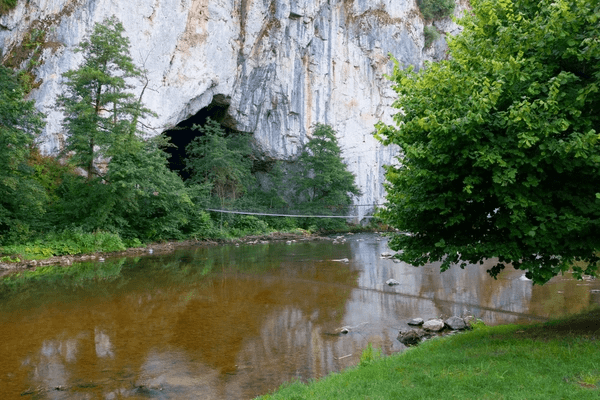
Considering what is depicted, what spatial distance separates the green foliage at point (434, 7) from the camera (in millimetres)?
33812

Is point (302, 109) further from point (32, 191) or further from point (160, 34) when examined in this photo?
point (32, 191)

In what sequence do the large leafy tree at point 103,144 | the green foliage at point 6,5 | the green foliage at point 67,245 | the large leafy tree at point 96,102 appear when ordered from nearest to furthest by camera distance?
the green foliage at point 67,245
the large leafy tree at point 96,102
the large leafy tree at point 103,144
the green foliage at point 6,5

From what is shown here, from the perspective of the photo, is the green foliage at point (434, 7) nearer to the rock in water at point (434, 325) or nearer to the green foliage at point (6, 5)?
the green foliage at point (6, 5)

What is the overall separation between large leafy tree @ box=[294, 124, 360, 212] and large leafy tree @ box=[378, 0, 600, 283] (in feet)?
71.4

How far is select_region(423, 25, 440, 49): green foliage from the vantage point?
111 ft

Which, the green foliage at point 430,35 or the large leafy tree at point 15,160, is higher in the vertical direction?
the green foliage at point 430,35

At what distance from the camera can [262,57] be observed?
26438 mm

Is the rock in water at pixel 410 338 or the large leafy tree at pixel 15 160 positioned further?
the large leafy tree at pixel 15 160

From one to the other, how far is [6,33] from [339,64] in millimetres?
19762

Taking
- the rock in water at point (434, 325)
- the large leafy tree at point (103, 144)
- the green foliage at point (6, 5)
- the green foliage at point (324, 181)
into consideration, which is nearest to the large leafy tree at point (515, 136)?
the rock in water at point (434, 325)

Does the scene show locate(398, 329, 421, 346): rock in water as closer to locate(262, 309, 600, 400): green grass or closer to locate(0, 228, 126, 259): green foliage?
locate(262, 309, 600, 400): green grass

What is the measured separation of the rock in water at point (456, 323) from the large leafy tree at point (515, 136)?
234cm

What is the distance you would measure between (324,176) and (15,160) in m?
17.8

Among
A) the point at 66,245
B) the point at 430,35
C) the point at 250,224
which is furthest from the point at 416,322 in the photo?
the point at 430,35
